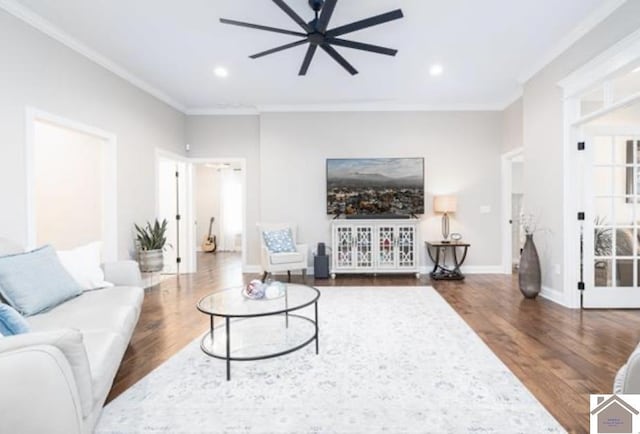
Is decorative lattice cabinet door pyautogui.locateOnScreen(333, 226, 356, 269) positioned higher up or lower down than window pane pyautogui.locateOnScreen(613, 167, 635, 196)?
lower down

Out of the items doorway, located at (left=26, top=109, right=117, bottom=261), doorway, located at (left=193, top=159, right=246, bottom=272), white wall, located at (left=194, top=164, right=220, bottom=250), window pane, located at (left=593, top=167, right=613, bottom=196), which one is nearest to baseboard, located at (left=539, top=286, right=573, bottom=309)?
window pane, located at (left=593, top=167, right=613, bottom=196)

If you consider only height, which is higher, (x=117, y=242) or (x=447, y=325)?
(x=117, y=242)

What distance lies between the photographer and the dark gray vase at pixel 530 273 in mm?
3906

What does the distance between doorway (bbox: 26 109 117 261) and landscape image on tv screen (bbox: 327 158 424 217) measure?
3250 millimetres

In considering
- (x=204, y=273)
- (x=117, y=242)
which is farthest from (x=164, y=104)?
(x=204, y=273)

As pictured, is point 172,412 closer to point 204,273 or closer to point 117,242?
point 117,242

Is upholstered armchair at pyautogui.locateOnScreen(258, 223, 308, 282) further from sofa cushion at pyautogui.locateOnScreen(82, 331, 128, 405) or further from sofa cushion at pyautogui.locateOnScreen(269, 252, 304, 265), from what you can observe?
sofa cushion at pyautogui.locateOnScreen(82, 331, 128, 405)

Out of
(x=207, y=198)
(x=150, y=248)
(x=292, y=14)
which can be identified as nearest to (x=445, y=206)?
(x=292, y=14)

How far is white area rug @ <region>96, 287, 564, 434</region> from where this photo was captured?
1.68m

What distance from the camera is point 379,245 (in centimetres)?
531

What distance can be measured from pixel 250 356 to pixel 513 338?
222cm

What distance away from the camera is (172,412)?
5.91 ft

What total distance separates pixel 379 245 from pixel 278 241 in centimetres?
165
